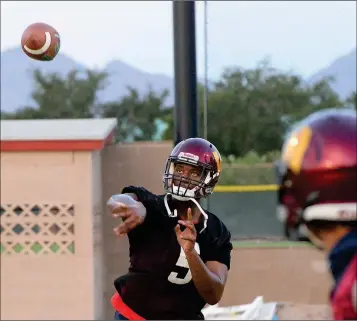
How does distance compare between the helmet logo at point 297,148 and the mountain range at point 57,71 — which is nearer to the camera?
the helmet logo at point 297,148

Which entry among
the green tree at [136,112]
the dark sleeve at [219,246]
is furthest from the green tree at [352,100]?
the dark sleeve at [219,246]

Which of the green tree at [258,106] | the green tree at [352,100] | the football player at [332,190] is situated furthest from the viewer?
the green tree at [352,100]

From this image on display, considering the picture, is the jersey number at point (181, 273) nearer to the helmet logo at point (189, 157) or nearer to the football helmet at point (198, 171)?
the football helmet at point (198, 171)

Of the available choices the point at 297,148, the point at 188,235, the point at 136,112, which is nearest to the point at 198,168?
the point at 188,235

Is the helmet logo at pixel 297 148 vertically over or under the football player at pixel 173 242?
over

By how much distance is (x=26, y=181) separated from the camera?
824cm

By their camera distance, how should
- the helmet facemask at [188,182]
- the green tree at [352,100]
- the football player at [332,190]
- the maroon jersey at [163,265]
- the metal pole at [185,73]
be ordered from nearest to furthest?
the football player at [332,190] < the helmet facemask at [188,182] < the maroon jersey at [163,265] < the metal pole at [185,73] < the green tree at [352,100]

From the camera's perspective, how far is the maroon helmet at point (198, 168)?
3.00 meters

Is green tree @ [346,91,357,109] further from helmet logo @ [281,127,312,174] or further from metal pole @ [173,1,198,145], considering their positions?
helmet logo @ [281,127,312,174]

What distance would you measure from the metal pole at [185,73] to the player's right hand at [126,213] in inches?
84.1

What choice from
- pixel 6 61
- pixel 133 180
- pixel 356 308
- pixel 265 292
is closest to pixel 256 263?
pixel 265 292

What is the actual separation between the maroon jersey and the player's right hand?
8cm

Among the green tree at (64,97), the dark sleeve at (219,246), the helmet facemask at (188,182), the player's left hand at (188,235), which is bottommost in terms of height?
the dark sleeve at (219,246)

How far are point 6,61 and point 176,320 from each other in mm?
24147
